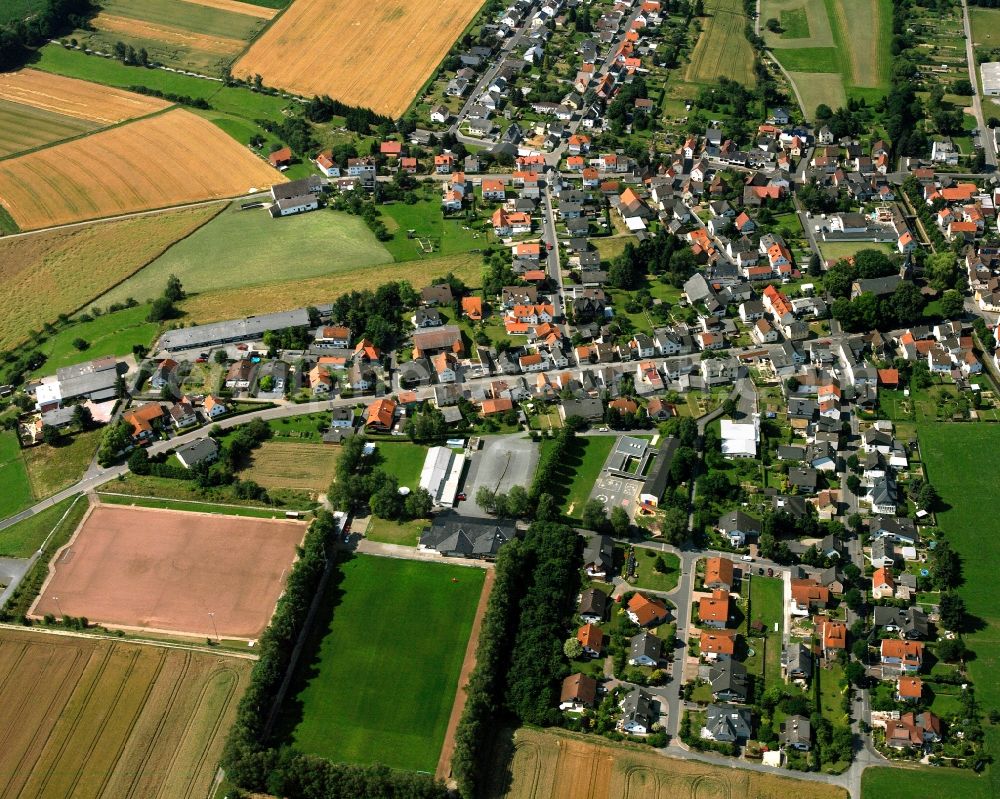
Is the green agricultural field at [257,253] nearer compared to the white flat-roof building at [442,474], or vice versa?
the white flat-roof building at [442,474]

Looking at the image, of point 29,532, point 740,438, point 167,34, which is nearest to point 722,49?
point 740,438

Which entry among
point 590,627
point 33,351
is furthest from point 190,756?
point 33,351

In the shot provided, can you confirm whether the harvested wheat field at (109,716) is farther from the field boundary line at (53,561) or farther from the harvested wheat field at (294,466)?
the harvested wheat field at (294,466)

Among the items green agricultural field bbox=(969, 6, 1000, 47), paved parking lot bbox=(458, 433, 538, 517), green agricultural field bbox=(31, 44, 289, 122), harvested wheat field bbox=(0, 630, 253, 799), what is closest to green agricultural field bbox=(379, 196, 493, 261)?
green agricultural field bbox=(31, 44, 289, 122)

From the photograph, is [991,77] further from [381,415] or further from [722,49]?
[381,415]

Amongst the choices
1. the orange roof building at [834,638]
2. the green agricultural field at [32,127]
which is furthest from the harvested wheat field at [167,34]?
the orange roof building at [834,638]
